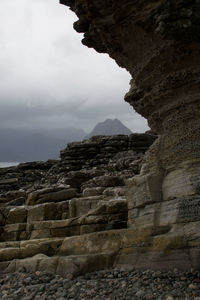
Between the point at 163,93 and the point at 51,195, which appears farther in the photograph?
the point at 51,195

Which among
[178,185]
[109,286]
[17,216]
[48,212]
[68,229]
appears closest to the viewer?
[109,286]

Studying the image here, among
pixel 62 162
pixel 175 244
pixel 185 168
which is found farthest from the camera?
pixel 62 162

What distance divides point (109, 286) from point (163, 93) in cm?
484

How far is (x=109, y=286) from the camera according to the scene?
673 cm

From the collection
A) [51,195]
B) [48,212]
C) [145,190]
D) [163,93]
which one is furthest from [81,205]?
[163,93]

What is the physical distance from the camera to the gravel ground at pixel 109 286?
5922 millimetres

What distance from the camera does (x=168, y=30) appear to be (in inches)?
287

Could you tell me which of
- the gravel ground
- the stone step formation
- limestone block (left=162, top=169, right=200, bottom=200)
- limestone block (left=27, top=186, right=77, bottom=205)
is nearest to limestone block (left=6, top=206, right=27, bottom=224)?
the stone step formation

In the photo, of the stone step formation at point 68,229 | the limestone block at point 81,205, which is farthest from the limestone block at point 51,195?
the limestone block at point 81,205

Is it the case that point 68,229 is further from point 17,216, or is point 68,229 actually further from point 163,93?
point 163,93

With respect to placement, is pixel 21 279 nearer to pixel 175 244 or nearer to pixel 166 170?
pixel 175 244

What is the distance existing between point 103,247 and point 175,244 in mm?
2210

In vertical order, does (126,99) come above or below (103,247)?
above

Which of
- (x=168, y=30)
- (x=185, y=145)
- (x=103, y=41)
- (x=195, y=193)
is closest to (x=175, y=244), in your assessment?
(x=195, y=193)
